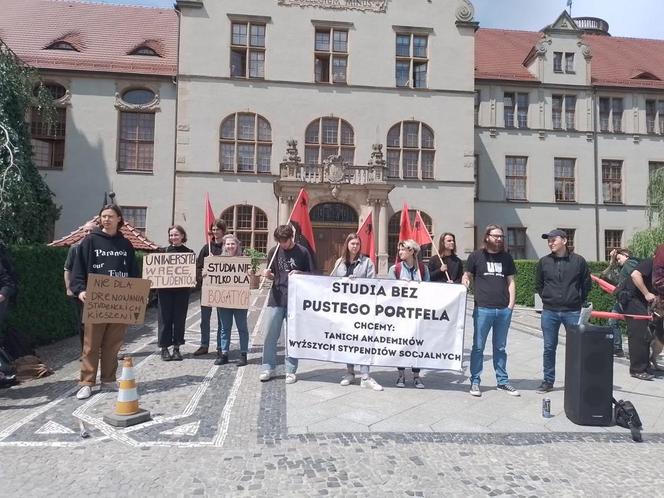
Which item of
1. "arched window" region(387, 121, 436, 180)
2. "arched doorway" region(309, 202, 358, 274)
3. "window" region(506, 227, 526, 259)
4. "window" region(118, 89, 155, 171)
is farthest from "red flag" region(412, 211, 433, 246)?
"window" region(506, 227, 526, 259)

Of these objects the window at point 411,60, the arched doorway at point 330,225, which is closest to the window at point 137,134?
the arched doorway at point 330,225

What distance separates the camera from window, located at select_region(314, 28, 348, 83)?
22094 millimetres

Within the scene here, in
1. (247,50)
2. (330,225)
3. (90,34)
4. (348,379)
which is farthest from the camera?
(90,34)

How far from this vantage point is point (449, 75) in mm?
22578

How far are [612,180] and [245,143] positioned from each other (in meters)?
19.6

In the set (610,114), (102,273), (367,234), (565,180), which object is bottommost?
(102,273)

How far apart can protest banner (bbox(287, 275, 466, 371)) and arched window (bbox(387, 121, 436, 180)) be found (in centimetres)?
1697

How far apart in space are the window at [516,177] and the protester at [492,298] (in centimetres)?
2100

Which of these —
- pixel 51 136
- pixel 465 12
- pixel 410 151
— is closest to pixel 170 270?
pixel 410 151

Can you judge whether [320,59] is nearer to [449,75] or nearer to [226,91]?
[226,91]

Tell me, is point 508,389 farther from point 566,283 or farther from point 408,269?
point 408,269

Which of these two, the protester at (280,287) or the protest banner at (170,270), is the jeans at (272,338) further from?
the protest banner at (170,270)

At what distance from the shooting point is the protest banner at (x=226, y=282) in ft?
21.9

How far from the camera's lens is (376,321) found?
5.68 m
